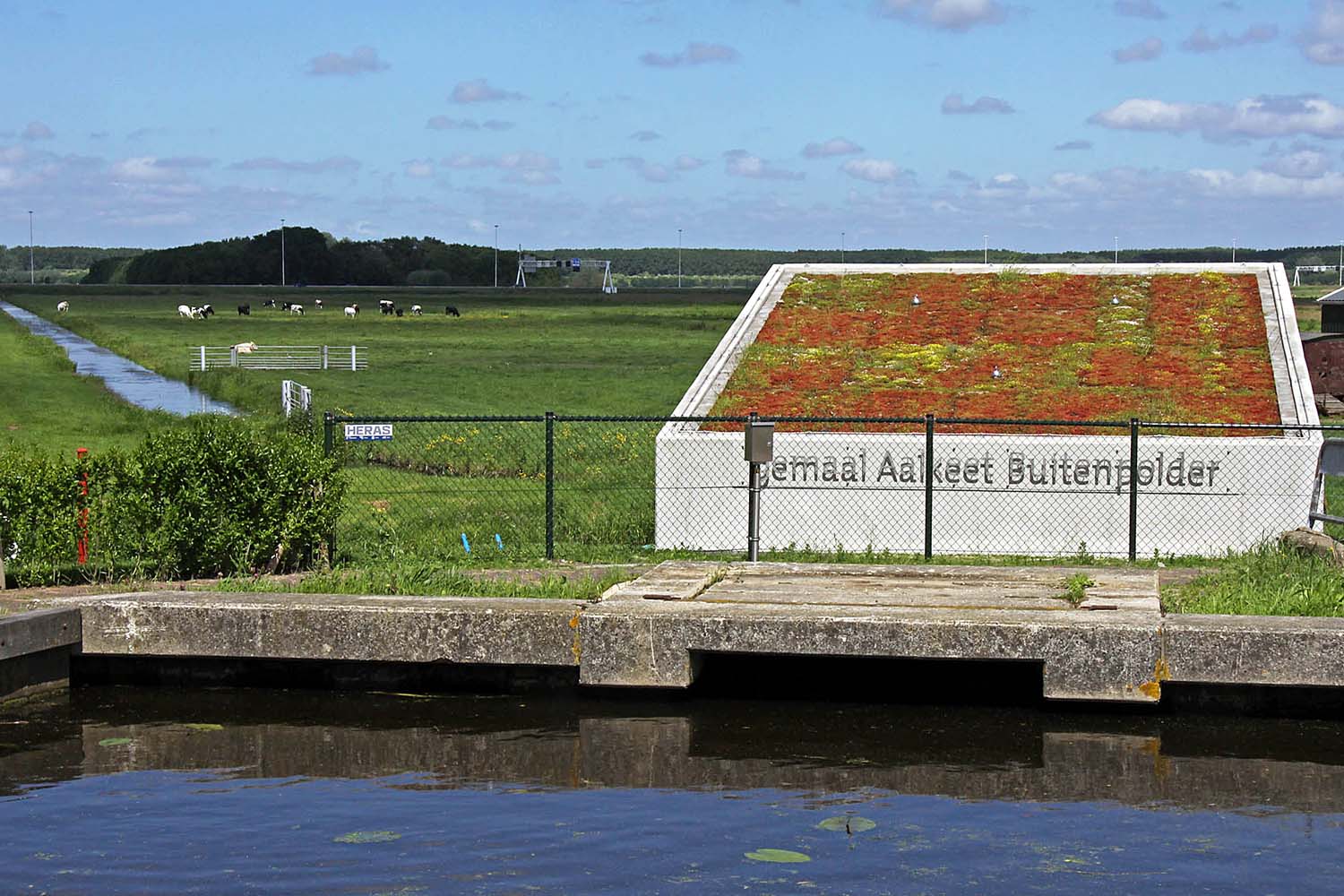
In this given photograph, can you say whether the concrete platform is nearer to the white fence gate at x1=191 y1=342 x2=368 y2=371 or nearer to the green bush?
the green bush

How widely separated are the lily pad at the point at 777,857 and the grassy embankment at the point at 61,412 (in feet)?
57.1

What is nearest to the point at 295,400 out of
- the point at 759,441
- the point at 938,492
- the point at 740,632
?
the point at 938,492

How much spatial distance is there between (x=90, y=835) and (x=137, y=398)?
122 feet

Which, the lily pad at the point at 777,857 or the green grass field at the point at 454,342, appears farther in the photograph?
the green grass field at the point at 454,342

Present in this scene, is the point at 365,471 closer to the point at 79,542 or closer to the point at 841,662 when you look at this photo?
the point at 79,542

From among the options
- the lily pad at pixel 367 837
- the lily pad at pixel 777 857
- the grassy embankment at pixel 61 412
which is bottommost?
the lily pad at pixel 367 837

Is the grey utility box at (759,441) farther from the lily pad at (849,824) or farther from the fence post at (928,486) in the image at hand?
the lily pad at (849,824)

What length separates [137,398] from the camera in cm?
4397

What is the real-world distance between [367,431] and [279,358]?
44349 millimetres

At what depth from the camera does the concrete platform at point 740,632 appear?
1105 cm

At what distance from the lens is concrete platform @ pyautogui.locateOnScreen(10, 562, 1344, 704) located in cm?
1105

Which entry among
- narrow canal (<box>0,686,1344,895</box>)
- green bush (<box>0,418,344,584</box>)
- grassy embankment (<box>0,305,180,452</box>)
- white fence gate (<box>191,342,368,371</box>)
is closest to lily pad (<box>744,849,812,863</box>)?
narrow canal (<box>0,686,1344,895</box>)

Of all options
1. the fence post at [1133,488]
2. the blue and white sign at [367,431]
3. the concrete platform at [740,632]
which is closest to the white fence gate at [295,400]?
the blue and white sign at [367,431]

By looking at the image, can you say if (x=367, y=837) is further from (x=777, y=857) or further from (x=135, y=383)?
(x=135, y=383)
